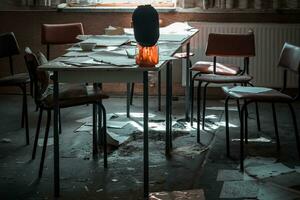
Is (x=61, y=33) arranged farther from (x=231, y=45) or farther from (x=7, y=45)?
(x=231, y=45)

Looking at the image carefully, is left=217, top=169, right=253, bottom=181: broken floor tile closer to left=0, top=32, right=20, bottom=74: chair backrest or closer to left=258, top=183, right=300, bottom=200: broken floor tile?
left=258, top=183, right=300, bottom=200: broken floor tile

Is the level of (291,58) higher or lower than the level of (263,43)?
higher

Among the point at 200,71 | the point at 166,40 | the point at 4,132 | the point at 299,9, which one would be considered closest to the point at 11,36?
the point at 4,132

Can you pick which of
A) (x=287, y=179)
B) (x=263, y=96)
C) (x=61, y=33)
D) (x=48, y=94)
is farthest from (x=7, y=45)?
(x=287, y=179)

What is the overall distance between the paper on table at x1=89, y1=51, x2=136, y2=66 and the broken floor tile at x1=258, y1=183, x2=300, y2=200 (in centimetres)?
103

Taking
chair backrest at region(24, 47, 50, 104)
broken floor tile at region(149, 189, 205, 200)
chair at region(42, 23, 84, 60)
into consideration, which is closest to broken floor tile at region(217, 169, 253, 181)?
broken floor tile at region(149, 189, 205, 200)

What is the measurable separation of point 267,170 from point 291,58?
81cm

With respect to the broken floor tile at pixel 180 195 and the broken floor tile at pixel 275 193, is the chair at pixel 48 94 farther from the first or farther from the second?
the broken floor tile at pixel 275 193

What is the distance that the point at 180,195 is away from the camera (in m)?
3.29

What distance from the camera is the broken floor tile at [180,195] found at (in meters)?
3.25

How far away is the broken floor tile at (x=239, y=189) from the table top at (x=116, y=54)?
2.64 feet

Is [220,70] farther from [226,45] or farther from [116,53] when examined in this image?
[116,53]

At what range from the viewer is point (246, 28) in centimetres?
599

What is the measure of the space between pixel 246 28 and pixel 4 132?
267 centimetres
